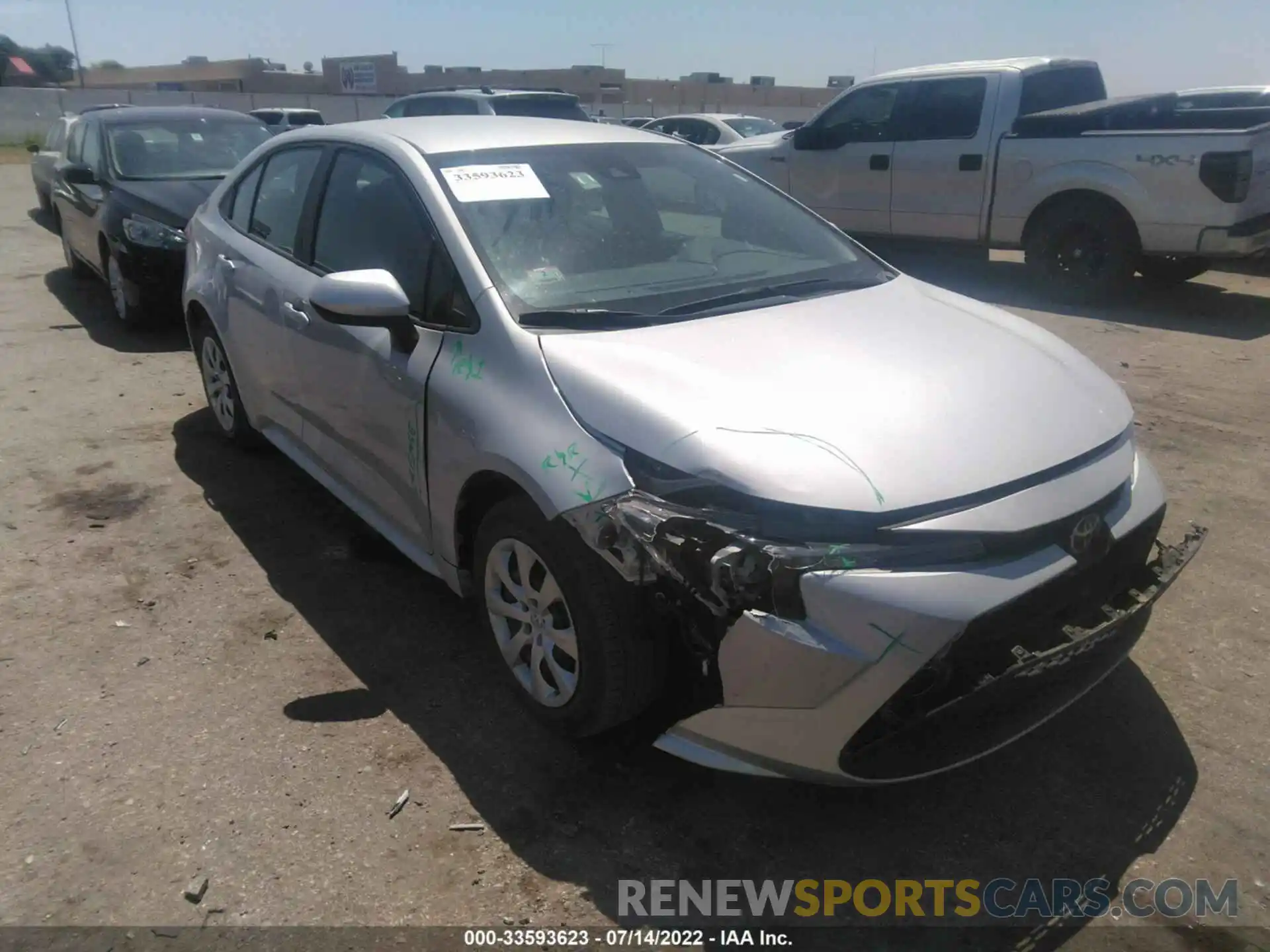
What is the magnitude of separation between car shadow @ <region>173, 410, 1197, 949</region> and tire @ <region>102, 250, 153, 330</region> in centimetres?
536

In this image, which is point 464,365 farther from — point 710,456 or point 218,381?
point 218,381

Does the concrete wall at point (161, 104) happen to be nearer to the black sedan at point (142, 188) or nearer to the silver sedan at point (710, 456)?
the black sedan at point (142, 188)

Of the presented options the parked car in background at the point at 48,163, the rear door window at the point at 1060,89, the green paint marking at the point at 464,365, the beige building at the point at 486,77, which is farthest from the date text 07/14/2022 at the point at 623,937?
the beige building at the point at 486,77

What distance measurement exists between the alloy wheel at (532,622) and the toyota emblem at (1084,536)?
1274mm

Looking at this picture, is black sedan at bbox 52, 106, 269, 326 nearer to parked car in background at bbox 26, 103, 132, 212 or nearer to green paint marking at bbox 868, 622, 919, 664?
parked car in background at bbox 26, 103, 132, 212

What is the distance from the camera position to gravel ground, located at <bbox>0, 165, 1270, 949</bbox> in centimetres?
246

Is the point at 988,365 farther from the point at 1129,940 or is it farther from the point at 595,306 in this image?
the point at 1129,940

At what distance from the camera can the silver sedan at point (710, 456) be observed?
88.2 inches

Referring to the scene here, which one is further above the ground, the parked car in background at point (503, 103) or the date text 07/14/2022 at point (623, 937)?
the parked car in background at point (503, 103)

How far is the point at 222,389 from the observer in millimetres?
5129

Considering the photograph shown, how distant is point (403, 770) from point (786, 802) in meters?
1.09

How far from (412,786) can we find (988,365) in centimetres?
204

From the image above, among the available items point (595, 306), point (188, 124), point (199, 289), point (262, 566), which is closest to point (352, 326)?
point (595, 306)

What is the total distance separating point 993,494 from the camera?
7.66 feet
